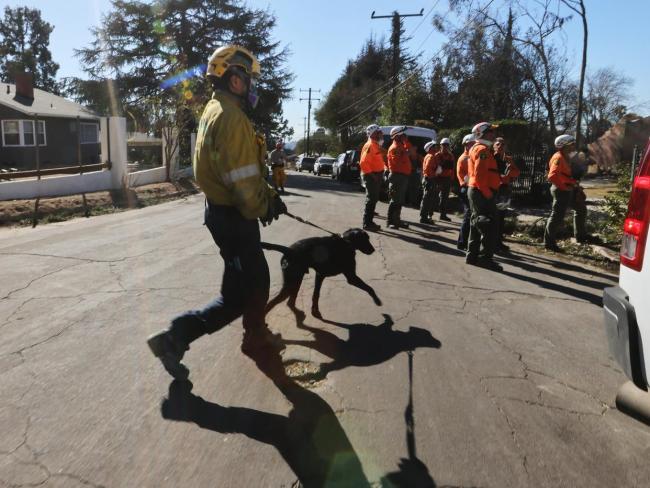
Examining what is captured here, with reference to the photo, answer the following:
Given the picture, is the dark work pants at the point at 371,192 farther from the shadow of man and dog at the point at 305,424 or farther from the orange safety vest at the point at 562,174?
the shadow of man and dog at the point at 305,424

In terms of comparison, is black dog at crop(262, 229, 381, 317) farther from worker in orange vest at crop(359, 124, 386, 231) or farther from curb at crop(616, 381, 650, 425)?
worker in orange vest at crop(359, 124, 386, 231)

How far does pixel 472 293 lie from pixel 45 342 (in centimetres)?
411

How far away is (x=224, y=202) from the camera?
3.23 metres

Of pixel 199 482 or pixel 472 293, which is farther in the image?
pixel 472 293

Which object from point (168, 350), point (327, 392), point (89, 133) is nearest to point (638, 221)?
point (327, 392)

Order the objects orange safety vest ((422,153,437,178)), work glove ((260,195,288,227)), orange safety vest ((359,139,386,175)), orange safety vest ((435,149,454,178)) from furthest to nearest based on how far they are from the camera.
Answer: orange safety vest ((435,149,454,178)) < orange safety vest ((422,153,437,178)) < orange safety vest ((359,139,386,175)) < work glove ((260,195,288,227))

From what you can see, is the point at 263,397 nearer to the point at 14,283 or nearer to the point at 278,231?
the point at 14,283

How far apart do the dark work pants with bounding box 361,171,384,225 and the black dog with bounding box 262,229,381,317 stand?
15.5 ft

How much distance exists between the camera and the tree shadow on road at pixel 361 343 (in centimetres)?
374

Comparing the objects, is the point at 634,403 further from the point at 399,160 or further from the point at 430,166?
the point at 430,166

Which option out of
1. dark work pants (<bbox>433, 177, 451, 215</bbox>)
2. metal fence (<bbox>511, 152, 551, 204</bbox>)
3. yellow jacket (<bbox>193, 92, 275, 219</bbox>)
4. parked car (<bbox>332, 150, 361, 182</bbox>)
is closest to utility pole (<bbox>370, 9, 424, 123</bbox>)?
parked car (<bbox>332, 150, 361, 182</bbox>)

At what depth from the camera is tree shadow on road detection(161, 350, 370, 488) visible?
251 cm

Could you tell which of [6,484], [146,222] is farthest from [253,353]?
[146,222]

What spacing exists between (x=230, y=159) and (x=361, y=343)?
1855mm
